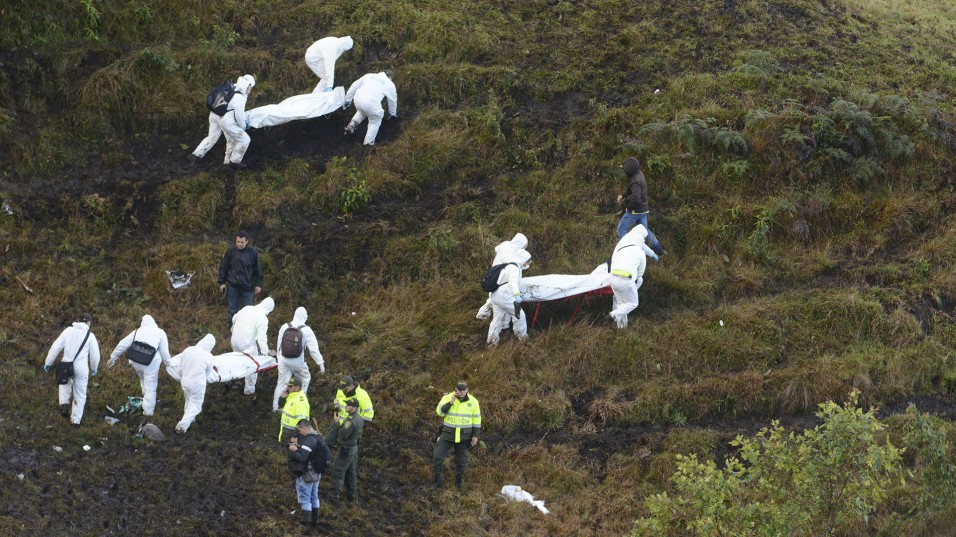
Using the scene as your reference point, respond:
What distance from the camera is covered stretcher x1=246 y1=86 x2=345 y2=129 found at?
19156 millimetres

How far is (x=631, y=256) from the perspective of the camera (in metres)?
16.4

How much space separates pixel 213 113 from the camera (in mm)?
18656

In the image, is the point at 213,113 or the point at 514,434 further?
the point at 213,113

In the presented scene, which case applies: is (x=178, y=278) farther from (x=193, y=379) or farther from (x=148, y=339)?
(x=193, y=379)

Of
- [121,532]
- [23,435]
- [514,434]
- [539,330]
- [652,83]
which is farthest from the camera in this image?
[652,83]

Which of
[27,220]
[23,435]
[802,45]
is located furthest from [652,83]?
[23,435]

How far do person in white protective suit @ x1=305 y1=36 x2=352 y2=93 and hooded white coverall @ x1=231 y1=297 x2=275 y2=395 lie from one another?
228 inches

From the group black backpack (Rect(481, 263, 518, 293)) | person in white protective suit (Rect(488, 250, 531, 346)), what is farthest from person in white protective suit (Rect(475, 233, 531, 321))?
black backpack (Rect(481, 263, 518, 293))

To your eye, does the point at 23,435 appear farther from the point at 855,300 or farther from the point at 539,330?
the point at 855,300

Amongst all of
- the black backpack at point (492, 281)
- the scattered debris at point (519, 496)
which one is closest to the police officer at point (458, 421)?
the scattered debris at point (519, 496)

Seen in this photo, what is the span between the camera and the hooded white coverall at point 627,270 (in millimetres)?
16391

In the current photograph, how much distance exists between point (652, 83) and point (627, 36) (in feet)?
5.65

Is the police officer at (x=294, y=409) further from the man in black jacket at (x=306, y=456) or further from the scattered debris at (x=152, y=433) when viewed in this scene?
the scattered debris at (x=152, y=433)

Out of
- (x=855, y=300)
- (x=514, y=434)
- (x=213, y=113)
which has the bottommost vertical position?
(x=514, y=434)
